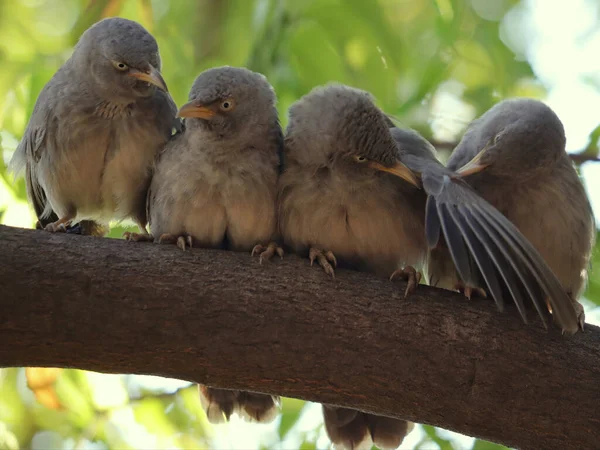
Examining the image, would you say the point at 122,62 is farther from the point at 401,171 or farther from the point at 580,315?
the point at 580,315

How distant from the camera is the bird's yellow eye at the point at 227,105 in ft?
12.7

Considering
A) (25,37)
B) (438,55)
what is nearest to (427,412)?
(438,55)

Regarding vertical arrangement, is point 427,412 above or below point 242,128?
below

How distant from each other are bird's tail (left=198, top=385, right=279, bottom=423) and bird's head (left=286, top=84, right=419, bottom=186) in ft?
3.81

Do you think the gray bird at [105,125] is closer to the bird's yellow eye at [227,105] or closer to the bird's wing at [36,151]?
the bird's wing at [36,151]

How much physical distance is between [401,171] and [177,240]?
3.47 ft

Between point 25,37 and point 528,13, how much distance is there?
9.90 feet

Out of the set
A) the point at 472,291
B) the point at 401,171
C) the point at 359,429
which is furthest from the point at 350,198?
the point at 359,429

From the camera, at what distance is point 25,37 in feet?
15.6

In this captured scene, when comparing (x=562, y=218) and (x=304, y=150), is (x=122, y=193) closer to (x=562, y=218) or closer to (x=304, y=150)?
(x=304, y=150)

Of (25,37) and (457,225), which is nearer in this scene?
(457,225)

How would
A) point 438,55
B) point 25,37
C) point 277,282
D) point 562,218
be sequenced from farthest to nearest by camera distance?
point 25,37 → point 438,55 → point 562,218 → point 277,282

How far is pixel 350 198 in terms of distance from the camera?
376 cm

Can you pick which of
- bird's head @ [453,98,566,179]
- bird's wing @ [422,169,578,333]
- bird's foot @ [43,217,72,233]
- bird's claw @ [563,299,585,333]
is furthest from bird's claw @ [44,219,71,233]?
bird's claw @ [563,299,585,333]
